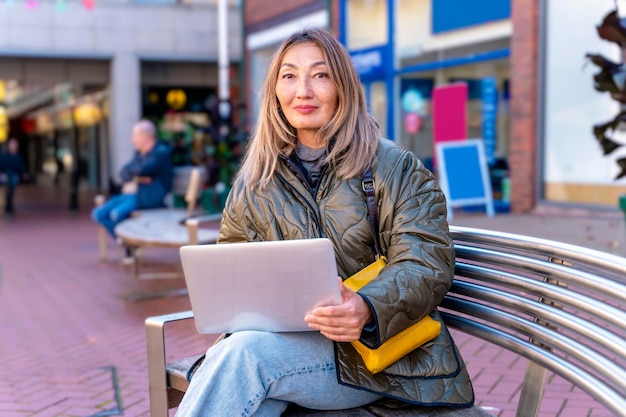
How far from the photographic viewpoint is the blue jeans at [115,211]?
8508 millimetres

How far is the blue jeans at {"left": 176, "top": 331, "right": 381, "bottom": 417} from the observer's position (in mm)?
2146

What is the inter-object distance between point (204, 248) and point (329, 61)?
2.64ft

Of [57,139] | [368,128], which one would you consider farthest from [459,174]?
[57,139]

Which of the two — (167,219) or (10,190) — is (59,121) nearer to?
(10,190)

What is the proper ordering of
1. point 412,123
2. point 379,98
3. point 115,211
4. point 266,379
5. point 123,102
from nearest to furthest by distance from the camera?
point 266,379 < point 115,211 < point 412,123 < point 379,98 < point 123,102

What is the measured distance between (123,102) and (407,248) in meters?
19.3

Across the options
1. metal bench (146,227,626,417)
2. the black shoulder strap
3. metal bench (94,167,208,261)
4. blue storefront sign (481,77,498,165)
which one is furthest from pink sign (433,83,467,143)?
the black shoulder strap

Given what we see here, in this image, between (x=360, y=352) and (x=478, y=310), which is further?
(x=478, y=310)

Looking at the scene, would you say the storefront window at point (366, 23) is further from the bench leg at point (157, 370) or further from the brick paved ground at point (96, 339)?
the bench leg at point (157, 370)

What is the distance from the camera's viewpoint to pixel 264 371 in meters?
2.19

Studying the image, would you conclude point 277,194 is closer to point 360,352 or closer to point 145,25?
point 360,352

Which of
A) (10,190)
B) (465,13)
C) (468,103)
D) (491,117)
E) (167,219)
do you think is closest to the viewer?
(167,219)

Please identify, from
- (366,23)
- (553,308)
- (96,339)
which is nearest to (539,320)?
(553,308)

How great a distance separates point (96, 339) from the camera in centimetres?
536
